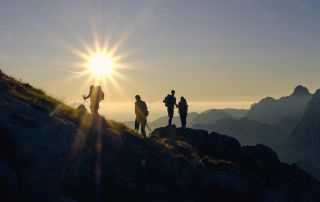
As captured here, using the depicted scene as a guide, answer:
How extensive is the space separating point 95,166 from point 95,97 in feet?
34.3

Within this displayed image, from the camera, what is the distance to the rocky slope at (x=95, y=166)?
1773 cm

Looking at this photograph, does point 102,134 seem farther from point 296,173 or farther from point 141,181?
point 296,173

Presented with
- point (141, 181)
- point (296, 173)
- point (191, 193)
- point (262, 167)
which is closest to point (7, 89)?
point (141, 181)

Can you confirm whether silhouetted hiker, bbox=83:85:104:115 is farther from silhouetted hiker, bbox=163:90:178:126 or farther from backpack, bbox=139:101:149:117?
silhouetted hiker, bbox=163:90:178:126

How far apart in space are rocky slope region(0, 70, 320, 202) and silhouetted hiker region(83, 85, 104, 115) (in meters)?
2.12

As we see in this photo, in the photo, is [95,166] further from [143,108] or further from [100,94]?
[143,108]

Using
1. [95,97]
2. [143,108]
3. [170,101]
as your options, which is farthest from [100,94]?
[170,101]

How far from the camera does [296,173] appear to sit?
3919 cm

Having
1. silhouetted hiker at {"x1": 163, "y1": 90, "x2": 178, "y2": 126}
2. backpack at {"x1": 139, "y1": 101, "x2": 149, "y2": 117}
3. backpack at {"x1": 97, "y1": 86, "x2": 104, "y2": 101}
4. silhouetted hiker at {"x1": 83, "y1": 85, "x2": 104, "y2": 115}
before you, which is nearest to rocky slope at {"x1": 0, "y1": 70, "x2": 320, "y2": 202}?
silhouetted hiker at {"x1": 83, "y1": 85, "x2": 104, "y2": 115}

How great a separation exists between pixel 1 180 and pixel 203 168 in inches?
595

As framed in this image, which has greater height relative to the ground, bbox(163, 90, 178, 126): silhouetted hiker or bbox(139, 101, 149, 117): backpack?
bbox(163, 90, 178, 126): silhouetted hiker

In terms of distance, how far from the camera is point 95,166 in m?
20.9

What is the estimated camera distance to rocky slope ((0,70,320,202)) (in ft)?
58.2

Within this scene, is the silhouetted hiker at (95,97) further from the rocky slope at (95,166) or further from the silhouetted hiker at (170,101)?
the silhouetted hiker at (170,101)
